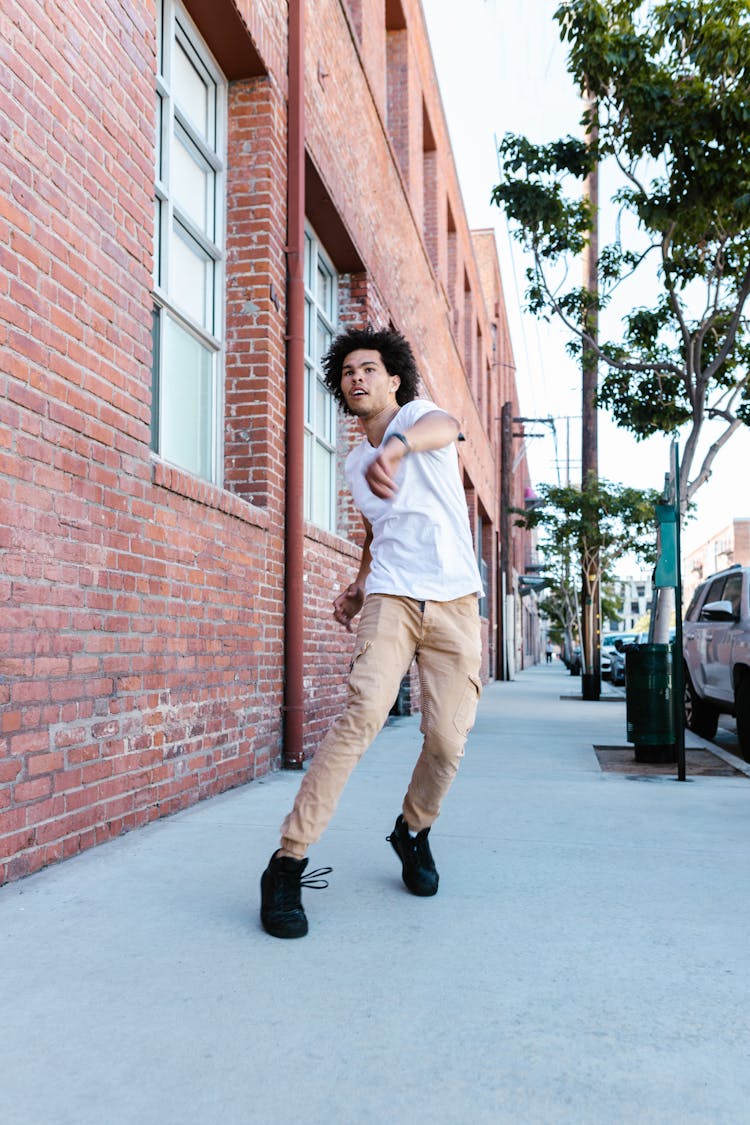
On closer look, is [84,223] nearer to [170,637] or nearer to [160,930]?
[170,637]

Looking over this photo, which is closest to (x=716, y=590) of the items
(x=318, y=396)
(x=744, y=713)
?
(x=744, y=713)

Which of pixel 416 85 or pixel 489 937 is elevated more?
pixel 416 85

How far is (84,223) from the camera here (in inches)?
152

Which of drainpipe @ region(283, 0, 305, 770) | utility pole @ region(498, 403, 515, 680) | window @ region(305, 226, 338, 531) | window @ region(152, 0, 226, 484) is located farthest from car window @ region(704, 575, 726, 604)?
utility pole @ region(498, 403, 515, 680)

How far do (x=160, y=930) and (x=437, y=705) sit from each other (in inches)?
42.4

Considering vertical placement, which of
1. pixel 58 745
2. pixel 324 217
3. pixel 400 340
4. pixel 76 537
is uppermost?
pixel 324 217

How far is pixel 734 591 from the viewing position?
879 cm

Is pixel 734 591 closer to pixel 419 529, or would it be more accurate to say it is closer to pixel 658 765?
pixel 658 765

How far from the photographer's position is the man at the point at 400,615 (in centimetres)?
288

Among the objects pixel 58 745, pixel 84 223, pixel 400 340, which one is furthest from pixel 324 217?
pixel 58 745

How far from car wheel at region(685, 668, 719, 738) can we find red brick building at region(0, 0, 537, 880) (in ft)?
13.0

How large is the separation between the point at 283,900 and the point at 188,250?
162 inches

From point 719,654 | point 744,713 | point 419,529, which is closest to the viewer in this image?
point 419,529

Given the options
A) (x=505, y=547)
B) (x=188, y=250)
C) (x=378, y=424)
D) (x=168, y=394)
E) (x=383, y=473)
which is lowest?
(x=383, y=473)
